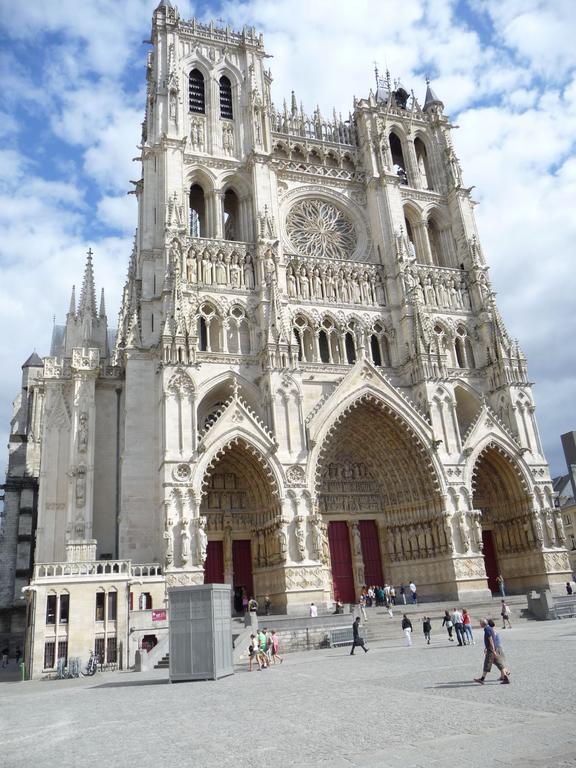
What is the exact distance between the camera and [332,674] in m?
13.2

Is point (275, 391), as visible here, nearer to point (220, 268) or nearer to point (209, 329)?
point (209, 329)

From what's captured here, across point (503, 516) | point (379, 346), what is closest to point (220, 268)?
point (379, 346)

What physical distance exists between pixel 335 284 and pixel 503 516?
46.2 feet

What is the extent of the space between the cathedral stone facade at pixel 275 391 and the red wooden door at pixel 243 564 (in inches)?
3.7

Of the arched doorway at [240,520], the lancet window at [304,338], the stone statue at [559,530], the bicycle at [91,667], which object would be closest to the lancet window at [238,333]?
the lancet window at [304,338]

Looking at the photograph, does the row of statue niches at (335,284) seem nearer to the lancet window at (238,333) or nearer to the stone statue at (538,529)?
the lancet window at (238,333)

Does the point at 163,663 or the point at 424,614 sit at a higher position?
the point at 424,614

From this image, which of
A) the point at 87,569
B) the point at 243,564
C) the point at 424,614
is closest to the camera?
the point at 87,569

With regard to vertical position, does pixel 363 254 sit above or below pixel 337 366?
above

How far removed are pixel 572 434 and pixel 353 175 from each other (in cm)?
2959

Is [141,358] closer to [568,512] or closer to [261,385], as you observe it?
[261,385]

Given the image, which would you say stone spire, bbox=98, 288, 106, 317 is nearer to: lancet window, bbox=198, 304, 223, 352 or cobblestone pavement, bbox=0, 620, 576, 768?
lancet window, bbox=198, 304, 223, 352

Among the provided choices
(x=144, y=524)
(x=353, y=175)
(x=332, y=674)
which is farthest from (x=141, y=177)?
(x=332, y=674)

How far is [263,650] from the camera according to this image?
1683cm
